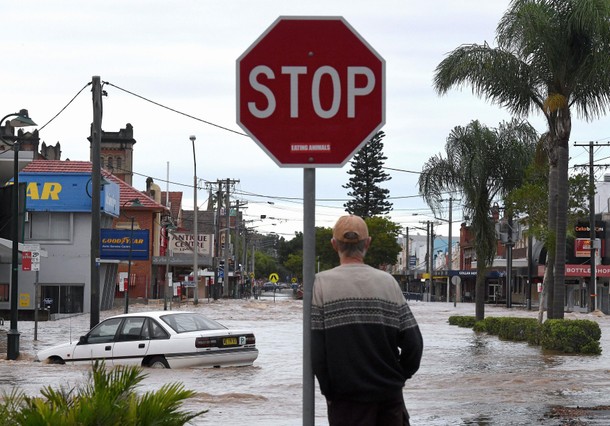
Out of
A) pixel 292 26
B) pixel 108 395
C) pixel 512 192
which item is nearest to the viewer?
pixel 292 26

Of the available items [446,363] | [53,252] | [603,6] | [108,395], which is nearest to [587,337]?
[446,363]

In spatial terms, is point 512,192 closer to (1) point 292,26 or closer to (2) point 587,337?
(2) point 587,337

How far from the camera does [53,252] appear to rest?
2453 inches

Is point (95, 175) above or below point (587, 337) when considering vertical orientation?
above

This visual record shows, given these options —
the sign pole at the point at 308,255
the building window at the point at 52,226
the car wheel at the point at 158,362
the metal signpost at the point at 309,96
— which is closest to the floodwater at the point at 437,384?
the car wheel at the point at 158,362

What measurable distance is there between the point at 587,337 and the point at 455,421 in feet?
45.3

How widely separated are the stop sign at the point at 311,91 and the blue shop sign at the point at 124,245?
53.4 metres

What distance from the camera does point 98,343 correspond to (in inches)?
837

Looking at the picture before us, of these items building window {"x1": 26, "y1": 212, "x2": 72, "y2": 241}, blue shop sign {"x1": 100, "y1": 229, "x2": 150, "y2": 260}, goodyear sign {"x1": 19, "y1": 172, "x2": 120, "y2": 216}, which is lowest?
blue shop sign {"x1": 100, "y1": 229, "x2": 150, "y2": 260}

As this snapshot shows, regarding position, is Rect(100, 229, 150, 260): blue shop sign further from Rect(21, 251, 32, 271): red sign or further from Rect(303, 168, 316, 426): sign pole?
Rect(303, 168, 316, 426): sign pole

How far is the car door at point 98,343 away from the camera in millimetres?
21094

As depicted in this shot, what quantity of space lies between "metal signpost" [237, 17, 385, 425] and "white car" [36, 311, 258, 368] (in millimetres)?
15556

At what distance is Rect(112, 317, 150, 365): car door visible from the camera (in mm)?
20781

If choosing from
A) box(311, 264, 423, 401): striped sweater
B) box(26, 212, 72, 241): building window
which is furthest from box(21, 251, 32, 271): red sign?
box(26, 212, 72, 241): building window
